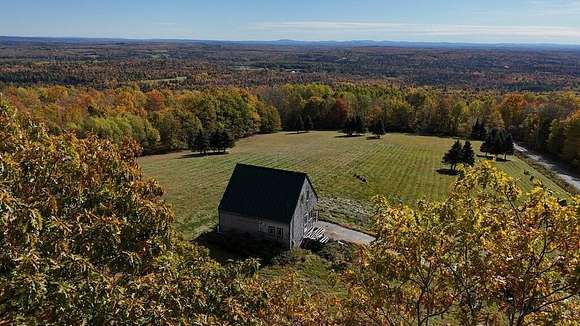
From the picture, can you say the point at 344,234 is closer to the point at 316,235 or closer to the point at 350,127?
the point at 316,235

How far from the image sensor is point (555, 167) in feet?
247

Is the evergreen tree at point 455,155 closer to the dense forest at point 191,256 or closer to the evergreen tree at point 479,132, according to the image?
the evergreen tree at point 479,132

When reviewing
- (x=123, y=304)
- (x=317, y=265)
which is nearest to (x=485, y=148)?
(x=317, y=265)

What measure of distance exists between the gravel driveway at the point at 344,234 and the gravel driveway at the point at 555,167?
4130 centimetres

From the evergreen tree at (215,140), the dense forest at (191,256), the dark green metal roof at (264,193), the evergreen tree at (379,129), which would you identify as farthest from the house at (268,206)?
the evergreen tree at (379,129)

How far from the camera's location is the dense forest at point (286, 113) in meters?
77.2

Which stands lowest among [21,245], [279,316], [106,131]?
[106,131]

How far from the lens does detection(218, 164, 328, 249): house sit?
33.2 metres

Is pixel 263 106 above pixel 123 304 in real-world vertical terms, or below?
below

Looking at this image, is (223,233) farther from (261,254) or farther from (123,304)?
(123,304)

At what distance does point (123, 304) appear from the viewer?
6777 mm

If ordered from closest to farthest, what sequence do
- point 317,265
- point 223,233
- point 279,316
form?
point 279,316, point 317,265, point 223,233

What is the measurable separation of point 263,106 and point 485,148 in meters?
48.8

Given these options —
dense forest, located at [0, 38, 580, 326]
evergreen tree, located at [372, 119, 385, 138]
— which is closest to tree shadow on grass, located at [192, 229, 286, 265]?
dense forest, located at [0, 38, 580, 326]
